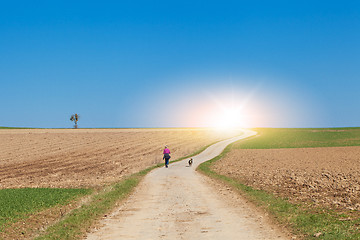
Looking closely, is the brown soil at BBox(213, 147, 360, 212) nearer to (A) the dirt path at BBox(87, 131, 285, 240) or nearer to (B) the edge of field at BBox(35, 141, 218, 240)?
(A) the dirt path at BBox(87, 131, 285, 240)

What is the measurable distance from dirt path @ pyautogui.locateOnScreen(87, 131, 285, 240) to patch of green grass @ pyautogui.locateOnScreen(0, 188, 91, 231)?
4.11 meters

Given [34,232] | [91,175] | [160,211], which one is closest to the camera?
[34,232]

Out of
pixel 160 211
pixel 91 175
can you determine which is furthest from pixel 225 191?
pixel 91 175

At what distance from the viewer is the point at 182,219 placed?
15000 millimetres

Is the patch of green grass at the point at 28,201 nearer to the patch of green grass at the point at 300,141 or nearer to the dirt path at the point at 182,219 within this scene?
the dirt path at the point at 182,219

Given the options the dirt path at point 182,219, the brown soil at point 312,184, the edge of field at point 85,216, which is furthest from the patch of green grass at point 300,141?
the edge of field at point 85,216

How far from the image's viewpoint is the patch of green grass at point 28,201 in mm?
16875

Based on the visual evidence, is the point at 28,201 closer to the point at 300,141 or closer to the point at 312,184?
the point at 312,184

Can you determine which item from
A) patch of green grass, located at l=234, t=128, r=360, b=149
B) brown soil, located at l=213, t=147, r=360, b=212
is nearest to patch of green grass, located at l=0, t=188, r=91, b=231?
brown soil, located at l=213, t=147, r=360, b=212

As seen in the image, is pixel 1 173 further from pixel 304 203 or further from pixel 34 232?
pixel 304 203

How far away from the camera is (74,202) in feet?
67.5

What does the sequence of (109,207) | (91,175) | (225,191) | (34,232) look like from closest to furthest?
(34,232) < (109,207) < (225,191) < (91,175)

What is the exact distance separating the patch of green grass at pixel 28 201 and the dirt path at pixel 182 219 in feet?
13.5

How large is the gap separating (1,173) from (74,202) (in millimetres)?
21708
